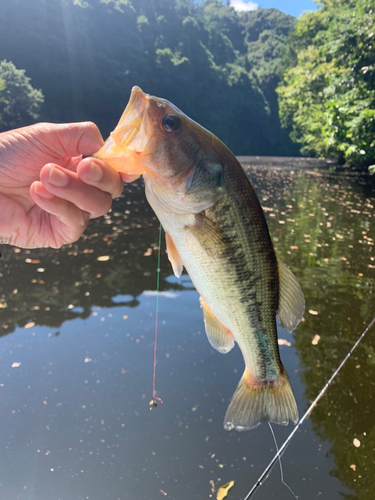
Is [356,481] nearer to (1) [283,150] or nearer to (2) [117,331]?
A: (2) [117,331]

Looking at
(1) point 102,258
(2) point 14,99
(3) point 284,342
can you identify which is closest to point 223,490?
(3) point 284,342

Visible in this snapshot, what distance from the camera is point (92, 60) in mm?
49469

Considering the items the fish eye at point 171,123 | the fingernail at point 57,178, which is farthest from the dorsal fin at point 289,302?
the fingernail at point 57,178

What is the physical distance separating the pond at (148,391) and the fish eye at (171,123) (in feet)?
9.66

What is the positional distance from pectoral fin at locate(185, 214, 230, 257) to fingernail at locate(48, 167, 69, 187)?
0.72 m

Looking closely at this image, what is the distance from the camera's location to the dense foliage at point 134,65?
146 feet

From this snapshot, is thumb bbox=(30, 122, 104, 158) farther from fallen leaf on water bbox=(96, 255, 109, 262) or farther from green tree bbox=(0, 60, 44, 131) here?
green tree bbox=(0, 60, 44, 131)

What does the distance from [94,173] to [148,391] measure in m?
2.90

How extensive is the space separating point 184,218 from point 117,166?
1.46 feet

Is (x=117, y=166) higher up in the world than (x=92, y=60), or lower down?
lower down

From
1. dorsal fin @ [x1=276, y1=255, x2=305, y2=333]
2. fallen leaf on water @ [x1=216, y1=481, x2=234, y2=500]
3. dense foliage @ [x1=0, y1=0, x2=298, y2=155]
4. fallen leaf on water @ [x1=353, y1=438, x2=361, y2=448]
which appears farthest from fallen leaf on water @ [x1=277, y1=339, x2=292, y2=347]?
dense foliage @ [x1=0, y1=0, x2=298, y2=155]

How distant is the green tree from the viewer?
1230 inches

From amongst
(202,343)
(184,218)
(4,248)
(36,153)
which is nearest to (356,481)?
(202,343)

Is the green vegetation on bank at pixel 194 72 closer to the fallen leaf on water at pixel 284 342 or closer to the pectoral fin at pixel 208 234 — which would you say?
the fallen leaf on water at pixel 284 342
